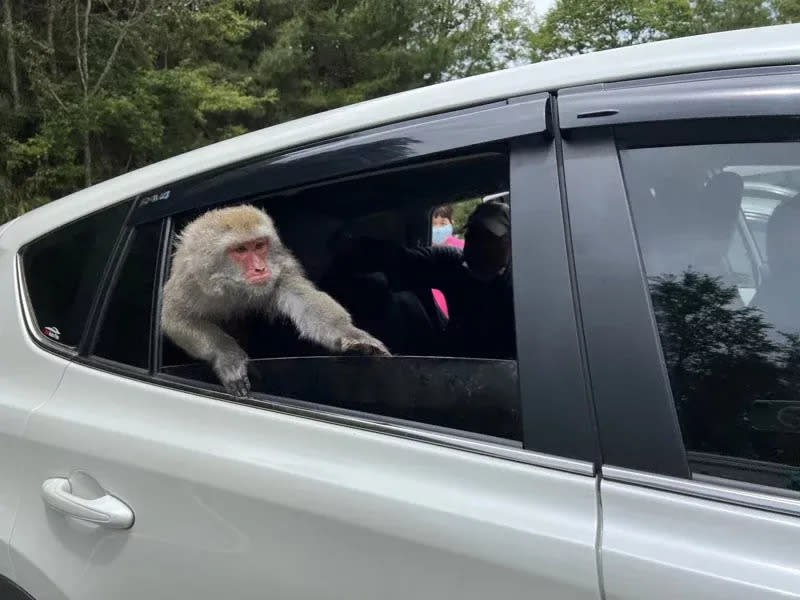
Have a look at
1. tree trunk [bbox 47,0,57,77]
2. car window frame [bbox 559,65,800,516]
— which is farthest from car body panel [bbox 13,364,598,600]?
tree trunk [bbox 47,0,57,77]

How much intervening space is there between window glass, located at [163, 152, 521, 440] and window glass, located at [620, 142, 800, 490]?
0.27 m

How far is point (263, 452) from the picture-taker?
4.43 feet

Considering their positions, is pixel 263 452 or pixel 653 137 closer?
pixel 653 137

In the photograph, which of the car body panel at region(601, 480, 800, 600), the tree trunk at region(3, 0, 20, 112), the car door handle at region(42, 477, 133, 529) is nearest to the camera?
the car body panel at region(601, 480, 800, 600)

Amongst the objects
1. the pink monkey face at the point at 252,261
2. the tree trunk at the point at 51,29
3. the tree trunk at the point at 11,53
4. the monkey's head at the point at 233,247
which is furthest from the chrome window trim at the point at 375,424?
the tree trunk at the point at 51,29

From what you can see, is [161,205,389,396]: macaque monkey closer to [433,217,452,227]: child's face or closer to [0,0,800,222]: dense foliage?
[433,217,452,227]: child's face

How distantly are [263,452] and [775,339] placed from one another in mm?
902

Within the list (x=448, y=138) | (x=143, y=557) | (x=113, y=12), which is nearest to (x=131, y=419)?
(x=143, y=557)

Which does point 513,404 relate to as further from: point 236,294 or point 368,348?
point 236,294

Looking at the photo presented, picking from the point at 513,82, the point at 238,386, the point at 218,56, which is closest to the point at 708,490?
the point at 513,82

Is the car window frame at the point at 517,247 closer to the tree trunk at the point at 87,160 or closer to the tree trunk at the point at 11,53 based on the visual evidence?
the tree trunk at the point at 87,160

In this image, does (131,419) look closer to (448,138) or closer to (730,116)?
(448,138)

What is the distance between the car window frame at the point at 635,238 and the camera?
1069 mm

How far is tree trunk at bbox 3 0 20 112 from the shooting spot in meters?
11.3
